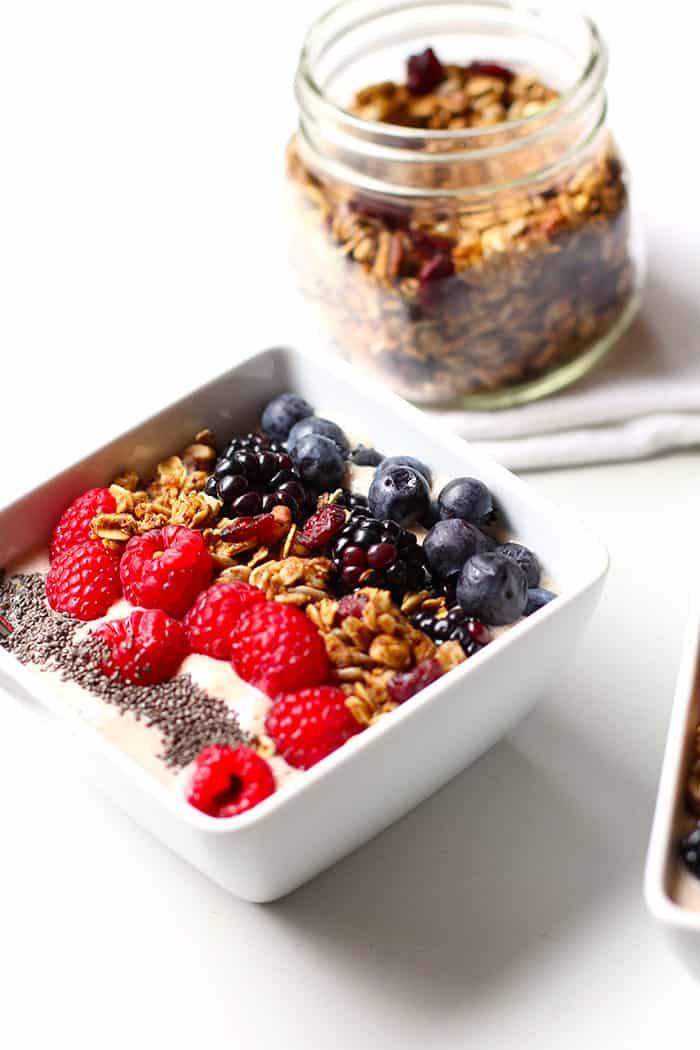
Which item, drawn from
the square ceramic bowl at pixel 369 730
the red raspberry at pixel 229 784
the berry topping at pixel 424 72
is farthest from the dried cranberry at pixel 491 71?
the red raspberry at pixel 229 784

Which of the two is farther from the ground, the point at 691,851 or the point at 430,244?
the point at 430,244

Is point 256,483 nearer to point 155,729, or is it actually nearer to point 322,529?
point 322,529

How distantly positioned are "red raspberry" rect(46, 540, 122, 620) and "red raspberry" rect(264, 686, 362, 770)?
0.22 meters

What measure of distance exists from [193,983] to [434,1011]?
0.67 feet

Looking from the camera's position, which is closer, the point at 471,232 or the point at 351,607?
the point at 351,607

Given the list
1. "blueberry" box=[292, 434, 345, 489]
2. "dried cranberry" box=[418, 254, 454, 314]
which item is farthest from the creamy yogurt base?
"dried cranberry" box=[418, 254, 454, 314]

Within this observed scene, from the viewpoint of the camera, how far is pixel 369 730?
1.14m

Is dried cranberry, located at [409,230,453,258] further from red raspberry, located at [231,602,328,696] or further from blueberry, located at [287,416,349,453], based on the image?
red raspberry, located at [231,602,328,696]

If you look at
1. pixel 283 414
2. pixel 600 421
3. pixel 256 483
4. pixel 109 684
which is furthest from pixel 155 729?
pixel 600 421

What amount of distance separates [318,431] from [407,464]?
0.34 feet

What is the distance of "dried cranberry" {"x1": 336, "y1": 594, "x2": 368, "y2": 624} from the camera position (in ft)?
4.13

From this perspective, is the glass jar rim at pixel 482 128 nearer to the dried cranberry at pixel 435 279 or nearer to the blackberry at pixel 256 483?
the dried cranberry at pixel 435 279

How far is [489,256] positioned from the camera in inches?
61.5

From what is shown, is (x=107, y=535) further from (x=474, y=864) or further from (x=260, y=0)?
(x=260, y=0)
